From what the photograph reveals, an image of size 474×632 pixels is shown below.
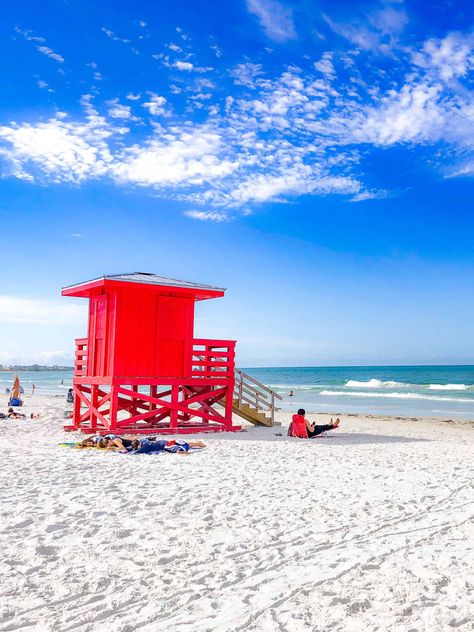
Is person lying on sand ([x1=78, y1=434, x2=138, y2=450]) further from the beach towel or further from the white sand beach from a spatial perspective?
the beach towel

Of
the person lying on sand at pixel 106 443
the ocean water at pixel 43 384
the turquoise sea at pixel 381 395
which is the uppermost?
the person lying on sand at pixel 106 443

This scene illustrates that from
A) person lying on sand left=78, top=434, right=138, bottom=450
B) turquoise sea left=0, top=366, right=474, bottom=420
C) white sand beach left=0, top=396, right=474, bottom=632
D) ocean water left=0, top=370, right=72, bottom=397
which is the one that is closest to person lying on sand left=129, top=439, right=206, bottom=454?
person lying on sand left=78, top=434, right=138, bottom=450

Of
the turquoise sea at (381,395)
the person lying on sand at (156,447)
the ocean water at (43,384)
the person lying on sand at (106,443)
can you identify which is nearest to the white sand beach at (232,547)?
the person lying on sand at (156,447)

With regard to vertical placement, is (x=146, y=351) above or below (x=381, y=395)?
above

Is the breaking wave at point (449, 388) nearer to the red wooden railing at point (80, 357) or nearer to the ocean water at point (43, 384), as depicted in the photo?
the ocean water at point (43, 384)

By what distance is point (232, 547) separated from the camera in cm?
→ 557

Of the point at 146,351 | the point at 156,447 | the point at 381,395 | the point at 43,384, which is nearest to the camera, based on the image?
the point at 156,447

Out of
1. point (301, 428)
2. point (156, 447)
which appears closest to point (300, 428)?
point (301, 428)

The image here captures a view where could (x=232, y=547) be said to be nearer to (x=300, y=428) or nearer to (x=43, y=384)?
(x=300, y=428)

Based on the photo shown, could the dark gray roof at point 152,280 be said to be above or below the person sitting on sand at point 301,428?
above

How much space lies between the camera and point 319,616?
4.09 meters

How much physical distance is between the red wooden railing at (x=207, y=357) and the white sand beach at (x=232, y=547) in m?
5.81

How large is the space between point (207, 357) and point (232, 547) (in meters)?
11.1

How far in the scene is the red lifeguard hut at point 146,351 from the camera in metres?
14.8
